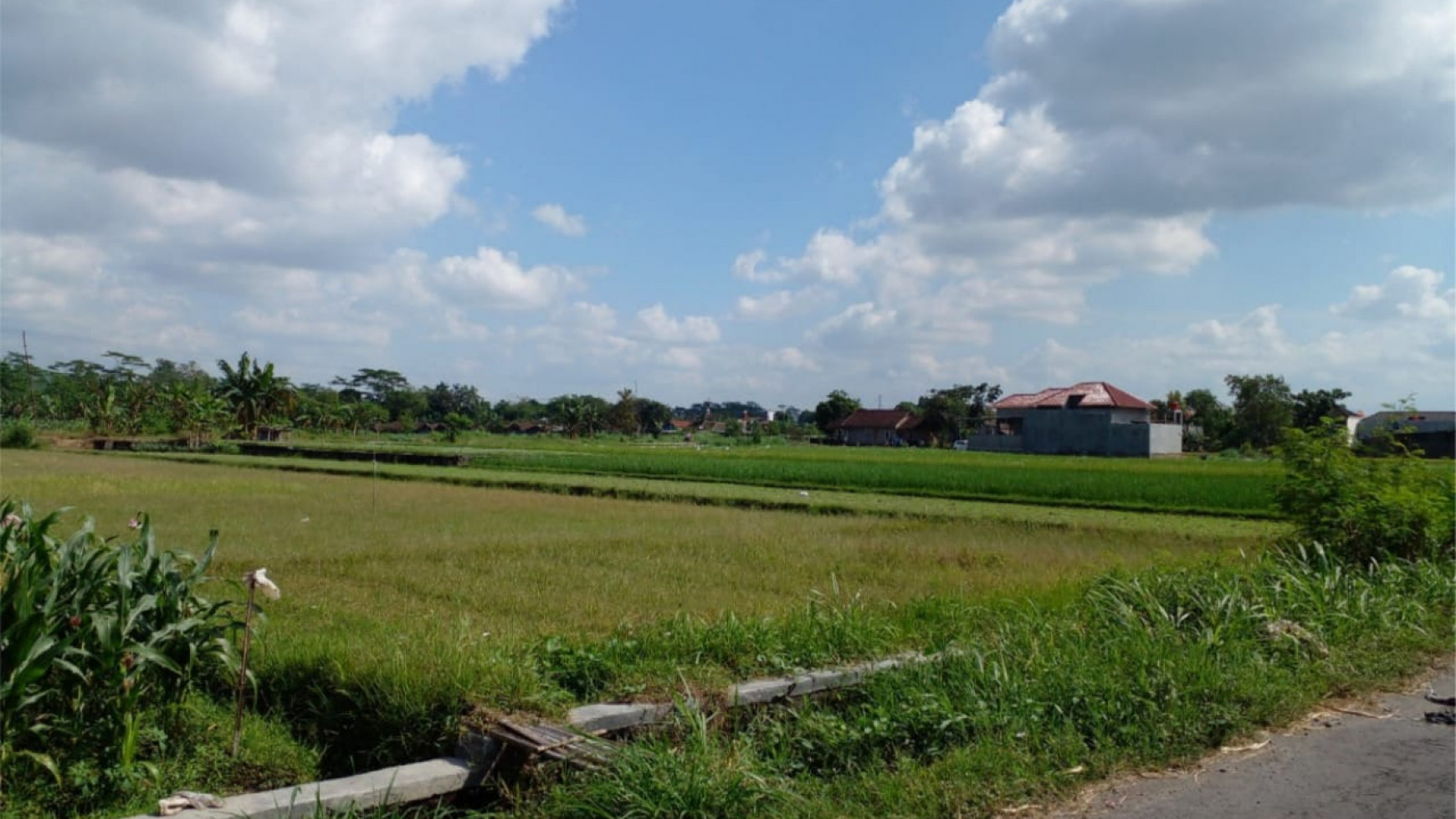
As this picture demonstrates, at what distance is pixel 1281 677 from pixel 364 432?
276 feet

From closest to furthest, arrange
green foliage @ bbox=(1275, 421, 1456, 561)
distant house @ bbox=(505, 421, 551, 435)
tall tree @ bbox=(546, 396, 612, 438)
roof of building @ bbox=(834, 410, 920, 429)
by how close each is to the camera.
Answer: green foliage @ bbox=(1275, 421, 1456, 561)
roof of building @ bbox=(834, 410, 920, 429)
tall tree @ bbox=(546, 396, 612, 438)
distant house @ bbox=(505, 421, 551, 435)

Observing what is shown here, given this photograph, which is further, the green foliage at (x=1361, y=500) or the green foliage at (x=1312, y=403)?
the green foliage at (x=1312, y=403)

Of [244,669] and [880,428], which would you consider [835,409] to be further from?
[244,669]

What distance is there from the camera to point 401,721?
4.49m

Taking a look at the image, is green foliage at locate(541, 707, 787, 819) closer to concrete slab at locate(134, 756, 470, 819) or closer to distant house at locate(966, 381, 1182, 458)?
concrete slab at locate(134, 756, 470, 819)

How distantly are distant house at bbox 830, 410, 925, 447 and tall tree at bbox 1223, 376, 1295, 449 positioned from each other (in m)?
26.4

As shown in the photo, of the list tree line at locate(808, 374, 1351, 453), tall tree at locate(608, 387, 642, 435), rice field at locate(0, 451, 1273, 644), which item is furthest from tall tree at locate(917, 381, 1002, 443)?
rice field at locate(0, 451, 1273, 644)

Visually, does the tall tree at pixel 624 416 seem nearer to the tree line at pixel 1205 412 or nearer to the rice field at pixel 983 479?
the tree line at pixel 1205 412

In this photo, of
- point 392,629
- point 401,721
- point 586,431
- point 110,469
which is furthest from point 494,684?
point 586,431

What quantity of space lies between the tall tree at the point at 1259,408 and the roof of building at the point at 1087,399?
592 centimetres

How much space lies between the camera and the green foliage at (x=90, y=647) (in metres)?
3.70

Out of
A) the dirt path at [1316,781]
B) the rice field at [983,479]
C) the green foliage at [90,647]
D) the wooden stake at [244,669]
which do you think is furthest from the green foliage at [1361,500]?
the green foliage at [90,647]

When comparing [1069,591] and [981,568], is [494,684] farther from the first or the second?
[981,568]

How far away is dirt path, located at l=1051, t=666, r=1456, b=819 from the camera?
→ 3951 millimetres
